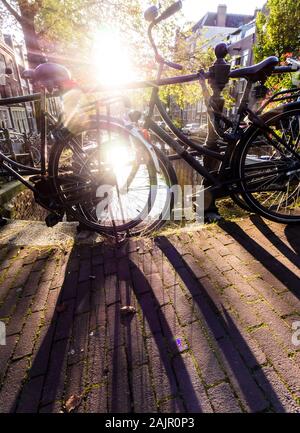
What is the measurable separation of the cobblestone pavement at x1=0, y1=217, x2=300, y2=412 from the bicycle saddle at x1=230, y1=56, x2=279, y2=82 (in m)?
1.49

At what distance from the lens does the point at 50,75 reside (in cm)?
227

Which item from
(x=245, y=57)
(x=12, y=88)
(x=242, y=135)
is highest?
(x=245, y=57)

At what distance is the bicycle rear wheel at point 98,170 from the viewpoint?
255 cm

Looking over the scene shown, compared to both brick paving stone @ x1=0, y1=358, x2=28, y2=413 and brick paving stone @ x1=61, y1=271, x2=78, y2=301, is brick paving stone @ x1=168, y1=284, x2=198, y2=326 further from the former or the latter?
brick paving stone @ x1=0, y1=358, x2=28, y2=413

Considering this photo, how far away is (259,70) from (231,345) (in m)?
2.28

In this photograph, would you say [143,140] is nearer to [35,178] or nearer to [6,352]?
[35,178]

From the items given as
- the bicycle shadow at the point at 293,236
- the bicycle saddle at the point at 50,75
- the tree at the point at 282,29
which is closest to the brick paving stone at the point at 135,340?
the bicycle shadow at the point at 293,236

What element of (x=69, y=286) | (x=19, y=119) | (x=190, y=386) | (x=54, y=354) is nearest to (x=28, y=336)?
(x=54, y=354)

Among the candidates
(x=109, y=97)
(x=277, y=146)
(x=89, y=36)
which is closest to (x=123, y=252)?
(x=109, y=97)

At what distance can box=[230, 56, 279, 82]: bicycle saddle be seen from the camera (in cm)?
231

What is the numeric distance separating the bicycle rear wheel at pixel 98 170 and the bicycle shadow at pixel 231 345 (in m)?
1.09

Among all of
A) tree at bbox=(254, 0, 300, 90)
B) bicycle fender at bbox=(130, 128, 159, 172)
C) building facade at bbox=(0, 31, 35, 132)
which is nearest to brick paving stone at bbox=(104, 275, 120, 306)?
bicycle fender at bbox=(130, 128, 159, 172)

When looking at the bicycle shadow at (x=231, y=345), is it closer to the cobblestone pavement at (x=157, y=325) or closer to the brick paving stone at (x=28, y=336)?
the cobblestone pavement at (x=157, y=325)
